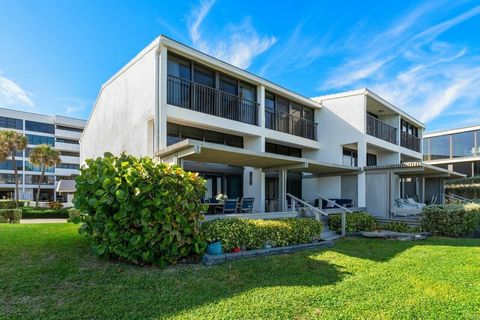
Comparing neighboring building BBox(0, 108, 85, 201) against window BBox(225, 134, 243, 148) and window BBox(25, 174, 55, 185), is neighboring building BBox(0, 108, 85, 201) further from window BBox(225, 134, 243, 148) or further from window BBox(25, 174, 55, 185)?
window BBox(225, 134, 243, 148)

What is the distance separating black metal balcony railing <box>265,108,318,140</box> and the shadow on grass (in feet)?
23.1

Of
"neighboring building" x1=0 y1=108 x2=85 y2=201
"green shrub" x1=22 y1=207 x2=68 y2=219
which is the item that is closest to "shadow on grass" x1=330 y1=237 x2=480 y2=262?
"green shrub" x1=22 y1=207 x2=68 y2=219

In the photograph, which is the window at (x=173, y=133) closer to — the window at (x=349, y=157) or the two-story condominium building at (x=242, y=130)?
the two-story condominium building at (x=242, y=130)

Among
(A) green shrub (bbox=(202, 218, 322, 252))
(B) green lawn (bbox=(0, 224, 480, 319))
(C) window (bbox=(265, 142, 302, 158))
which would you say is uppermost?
(C) window (bbox=(265, 142, 302, 158))

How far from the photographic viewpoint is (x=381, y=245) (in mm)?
10281

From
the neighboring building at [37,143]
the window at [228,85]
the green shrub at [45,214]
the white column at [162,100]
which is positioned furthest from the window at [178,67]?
the neighboring building at [37,143]

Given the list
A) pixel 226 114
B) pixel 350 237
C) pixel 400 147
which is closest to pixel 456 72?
pixel 400 147

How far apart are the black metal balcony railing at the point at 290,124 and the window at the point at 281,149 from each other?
44.6 inches

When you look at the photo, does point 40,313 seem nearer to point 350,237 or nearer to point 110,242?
point 110,242

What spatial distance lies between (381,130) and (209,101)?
12741 mm

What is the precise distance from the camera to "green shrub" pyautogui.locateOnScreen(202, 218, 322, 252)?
784cm

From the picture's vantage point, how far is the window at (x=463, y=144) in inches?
1265

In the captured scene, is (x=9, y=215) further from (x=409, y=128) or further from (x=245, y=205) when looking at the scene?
(x=409, y=128)

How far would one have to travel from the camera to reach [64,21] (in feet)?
41.9
